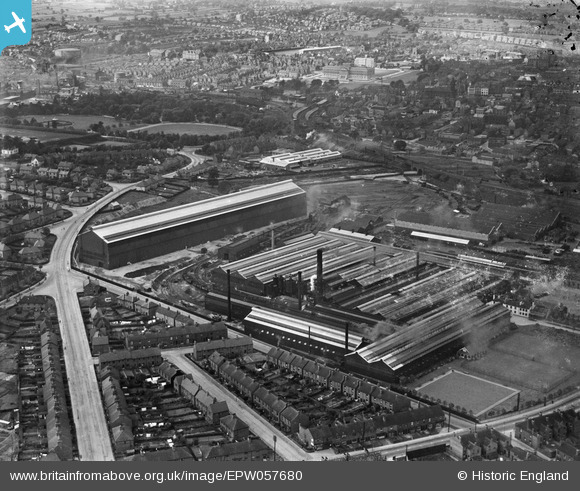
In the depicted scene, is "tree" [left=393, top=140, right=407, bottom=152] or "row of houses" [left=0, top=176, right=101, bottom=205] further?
"tree" [left=393, top=140, right=407, bottom=152]

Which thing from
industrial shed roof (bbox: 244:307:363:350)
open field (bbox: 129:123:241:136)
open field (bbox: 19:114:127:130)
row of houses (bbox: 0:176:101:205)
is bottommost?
row of houses (bbox: 0:176:101:205)

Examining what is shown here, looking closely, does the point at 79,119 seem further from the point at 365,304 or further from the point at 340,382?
the point at 340,382

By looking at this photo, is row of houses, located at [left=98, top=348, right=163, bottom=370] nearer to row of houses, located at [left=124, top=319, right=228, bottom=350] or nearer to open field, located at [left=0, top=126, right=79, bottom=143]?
row of houses, located at [left=124, top=319, right=228, bottom=350]

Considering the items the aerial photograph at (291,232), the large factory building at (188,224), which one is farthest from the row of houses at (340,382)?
the large factory building at (188,224)

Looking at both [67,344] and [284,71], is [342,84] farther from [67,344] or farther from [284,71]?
[67,344]

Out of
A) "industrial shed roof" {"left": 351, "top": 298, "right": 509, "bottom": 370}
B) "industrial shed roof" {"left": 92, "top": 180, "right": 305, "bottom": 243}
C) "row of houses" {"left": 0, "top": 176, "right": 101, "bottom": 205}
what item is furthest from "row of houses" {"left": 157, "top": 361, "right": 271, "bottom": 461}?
"row of houses" {"left": 0, "top": 176, "right": 101, "bottom": 205}

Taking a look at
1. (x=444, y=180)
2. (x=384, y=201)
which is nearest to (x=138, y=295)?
(x=384, y=201)
